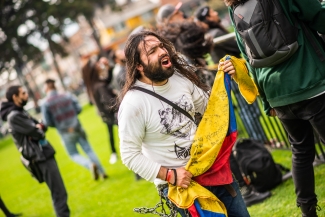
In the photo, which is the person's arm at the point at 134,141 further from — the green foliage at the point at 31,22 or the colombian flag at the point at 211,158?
the green foliage at the point at 31,22

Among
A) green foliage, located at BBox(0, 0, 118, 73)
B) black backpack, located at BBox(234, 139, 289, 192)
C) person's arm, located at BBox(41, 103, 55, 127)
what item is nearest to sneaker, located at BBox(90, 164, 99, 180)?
person's arm, located at BBox(41, 103, 55, 127)

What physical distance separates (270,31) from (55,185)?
3.84 m

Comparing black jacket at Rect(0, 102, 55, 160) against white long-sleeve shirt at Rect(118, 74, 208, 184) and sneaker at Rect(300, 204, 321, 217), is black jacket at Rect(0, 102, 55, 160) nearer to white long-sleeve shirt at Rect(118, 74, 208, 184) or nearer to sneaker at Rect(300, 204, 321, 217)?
white long-sleeve shirt at Rect(118, 74, 208, 184)

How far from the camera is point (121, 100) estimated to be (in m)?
2.85

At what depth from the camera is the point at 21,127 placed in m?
5.24

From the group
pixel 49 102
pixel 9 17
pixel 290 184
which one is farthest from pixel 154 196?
pixel 9 17

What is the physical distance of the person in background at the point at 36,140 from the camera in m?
5.29

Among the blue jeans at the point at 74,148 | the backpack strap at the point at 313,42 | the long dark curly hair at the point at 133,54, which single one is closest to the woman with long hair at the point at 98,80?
the blue jeans at the point at 74,148

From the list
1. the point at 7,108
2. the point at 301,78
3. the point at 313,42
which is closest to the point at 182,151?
the point at 301,78

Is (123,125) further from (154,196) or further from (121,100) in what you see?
(154,196)

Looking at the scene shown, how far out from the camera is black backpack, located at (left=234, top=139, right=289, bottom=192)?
14.7ft

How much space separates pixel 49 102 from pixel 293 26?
5.81 meters

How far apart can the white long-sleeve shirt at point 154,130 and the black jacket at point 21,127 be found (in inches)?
116

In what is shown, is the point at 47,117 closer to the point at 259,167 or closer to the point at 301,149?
the point at 259,167
